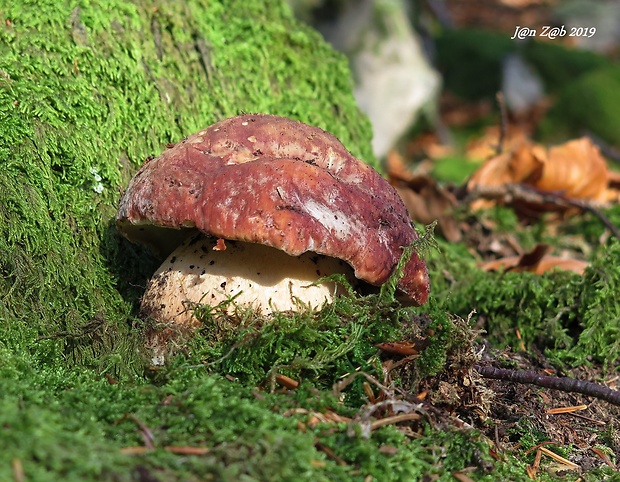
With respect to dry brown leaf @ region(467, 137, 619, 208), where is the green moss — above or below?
below

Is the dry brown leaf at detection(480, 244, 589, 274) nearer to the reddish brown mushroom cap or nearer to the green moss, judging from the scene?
the green moss

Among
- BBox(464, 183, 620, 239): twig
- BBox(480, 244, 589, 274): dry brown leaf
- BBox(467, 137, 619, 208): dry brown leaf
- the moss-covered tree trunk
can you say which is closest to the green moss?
BBox(480, 244, 589, 274): dry brown leaf

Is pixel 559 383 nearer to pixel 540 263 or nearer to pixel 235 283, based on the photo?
pixel 235 283

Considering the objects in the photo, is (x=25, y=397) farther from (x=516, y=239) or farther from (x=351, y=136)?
(x=516, y=239)

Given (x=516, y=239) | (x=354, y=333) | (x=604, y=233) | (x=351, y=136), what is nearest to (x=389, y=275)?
(x=354, y=333)

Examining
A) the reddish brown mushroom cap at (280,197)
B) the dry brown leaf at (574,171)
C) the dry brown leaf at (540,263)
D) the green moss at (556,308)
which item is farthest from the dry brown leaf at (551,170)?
the reddish brown mushroom cap at (280,197)

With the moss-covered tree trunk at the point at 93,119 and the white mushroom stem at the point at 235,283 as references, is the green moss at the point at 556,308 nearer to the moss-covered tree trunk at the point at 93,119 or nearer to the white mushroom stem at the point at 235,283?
the white mushroom stem at the point at 235,283
